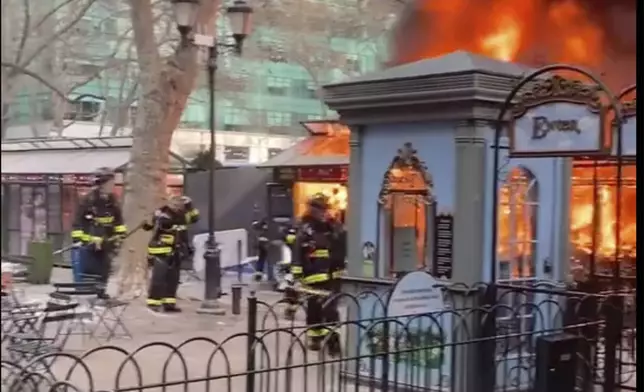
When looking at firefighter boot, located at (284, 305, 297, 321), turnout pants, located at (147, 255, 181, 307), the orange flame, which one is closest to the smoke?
the orange flame

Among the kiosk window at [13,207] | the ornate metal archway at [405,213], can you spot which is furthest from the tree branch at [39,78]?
the ornate metal archway at [405,213]

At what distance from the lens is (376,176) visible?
3562 millimetres

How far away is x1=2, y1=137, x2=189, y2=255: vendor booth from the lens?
2.15m

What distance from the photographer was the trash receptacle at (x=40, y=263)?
2248 mm

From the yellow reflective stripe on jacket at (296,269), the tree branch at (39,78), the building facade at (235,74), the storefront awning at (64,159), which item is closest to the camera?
the tree branch at (39,78)

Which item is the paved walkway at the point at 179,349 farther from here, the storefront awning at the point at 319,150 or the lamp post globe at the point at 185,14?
the lamp post globe at the point at 185,14

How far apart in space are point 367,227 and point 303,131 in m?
0.79

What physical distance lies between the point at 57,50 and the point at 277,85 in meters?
0.62

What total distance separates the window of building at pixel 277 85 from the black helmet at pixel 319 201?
1.10 ft

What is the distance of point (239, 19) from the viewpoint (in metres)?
2.65

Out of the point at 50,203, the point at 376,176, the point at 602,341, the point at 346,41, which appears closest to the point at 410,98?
the point at 376,176

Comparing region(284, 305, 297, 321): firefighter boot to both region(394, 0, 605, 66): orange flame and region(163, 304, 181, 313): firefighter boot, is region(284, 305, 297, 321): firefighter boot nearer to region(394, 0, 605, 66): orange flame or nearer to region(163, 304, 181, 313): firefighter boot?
region(163, 304, 181, 313): firefighter boot

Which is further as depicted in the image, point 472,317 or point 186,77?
point 472,317

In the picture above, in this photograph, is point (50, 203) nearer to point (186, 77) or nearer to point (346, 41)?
point (186, 77)
